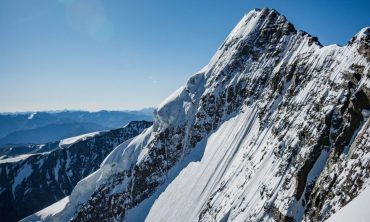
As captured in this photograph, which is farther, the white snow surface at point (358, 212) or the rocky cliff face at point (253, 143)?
the rocky cliff face at point (253, 143)

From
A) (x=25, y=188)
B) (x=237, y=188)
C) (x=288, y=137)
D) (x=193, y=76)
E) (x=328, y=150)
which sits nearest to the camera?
(x=328, y=150)

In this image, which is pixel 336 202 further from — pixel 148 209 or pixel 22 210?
pixel 22 210

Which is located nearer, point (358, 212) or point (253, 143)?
point (358, 212)

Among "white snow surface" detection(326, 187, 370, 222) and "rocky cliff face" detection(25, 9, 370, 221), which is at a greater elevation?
"rocky cliff face" detection(25, 9, 370, 221)

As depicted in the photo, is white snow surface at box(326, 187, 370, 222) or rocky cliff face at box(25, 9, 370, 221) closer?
white snow surface at box(326, 187, 370, 222)

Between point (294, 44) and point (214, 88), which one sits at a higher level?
point (294, 44)

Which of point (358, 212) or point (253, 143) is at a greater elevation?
point (253, 143)

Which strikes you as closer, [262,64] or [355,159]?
[355,159]

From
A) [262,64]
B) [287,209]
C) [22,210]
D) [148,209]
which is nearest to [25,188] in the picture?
[22,210]
